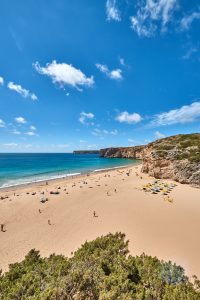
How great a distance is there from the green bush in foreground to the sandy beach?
16.1 ft

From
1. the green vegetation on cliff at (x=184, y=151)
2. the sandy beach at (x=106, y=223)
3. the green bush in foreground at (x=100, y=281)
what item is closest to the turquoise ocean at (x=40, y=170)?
the sandy beach at (x=106, y=223)

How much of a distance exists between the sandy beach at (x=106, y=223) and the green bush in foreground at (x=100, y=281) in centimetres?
492

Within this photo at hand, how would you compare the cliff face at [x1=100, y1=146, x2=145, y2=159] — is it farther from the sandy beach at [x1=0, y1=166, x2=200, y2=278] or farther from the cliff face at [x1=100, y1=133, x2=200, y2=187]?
the sandy beach at [x1=0, y1=166, x2=200, y2=278]

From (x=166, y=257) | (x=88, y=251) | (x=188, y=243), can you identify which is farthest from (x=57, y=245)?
(x=188, y=243)

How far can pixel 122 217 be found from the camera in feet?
54.1

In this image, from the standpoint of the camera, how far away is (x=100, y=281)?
4812 mm

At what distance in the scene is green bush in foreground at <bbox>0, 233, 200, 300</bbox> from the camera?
4352 mm

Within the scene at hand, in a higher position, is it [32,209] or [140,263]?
[140,263]

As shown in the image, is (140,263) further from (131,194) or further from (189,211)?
(131,194)

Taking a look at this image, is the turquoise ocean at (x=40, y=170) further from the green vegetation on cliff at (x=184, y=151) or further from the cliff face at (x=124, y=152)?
the cliff face at (x=124, y=152)

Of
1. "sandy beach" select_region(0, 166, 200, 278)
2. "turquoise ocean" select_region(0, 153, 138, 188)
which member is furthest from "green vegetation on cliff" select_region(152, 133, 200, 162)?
"turquoise ocean" select_region(0, 153, 138, 188)

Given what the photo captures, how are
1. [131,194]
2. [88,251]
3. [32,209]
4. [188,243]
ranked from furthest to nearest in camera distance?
[131,194], [32,209], [188,243], [88,251]

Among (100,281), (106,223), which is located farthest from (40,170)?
(100,281)

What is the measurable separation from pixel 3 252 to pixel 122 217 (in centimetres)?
1026
